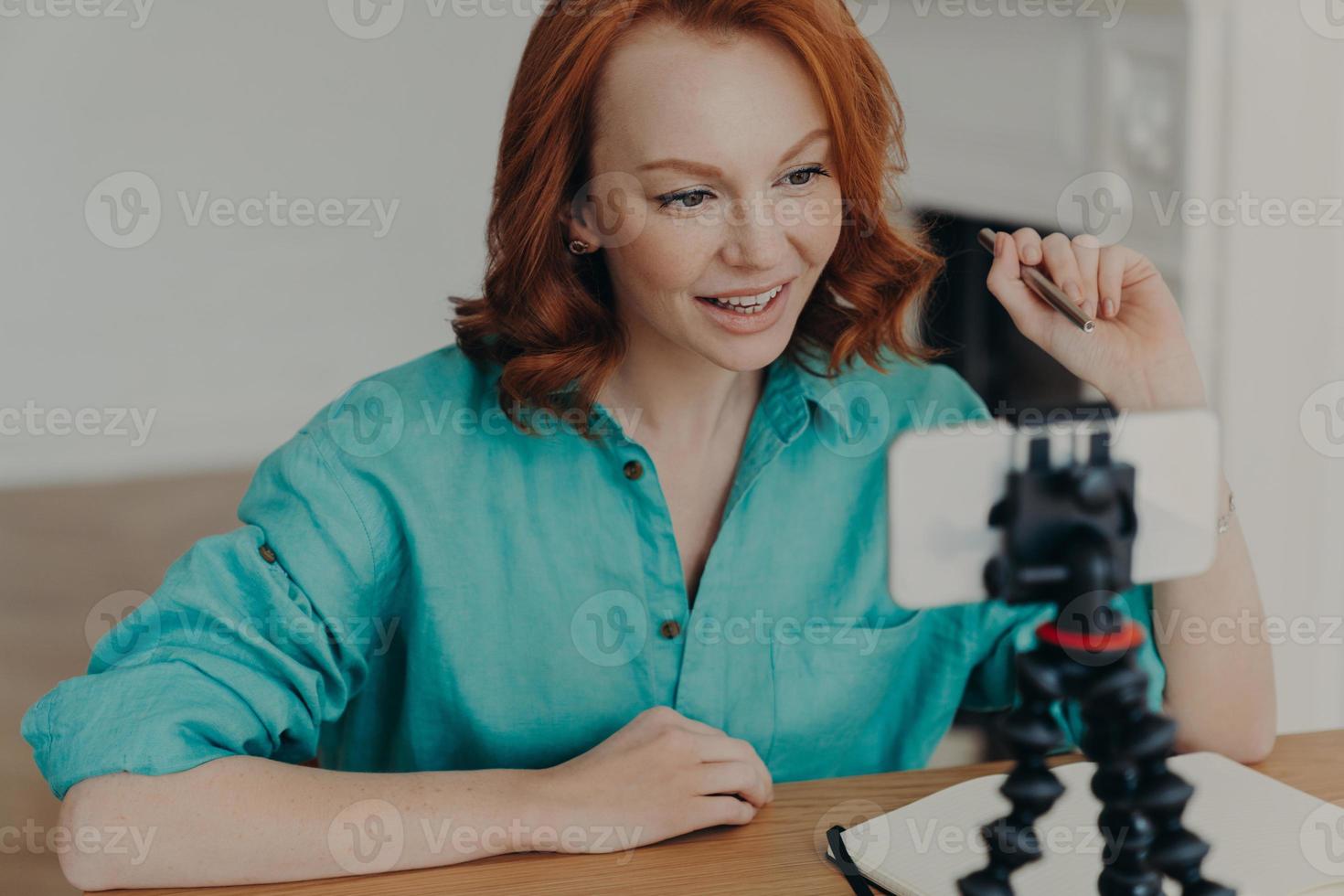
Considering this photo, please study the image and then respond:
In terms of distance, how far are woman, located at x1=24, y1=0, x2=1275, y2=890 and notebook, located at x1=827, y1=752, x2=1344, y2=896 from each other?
12cm

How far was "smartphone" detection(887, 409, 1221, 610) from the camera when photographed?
66cm

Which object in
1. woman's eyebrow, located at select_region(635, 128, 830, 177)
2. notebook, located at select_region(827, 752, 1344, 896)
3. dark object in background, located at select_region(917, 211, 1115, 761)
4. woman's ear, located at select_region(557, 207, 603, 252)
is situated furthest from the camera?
dark object in background, located at select_region(917, 211, 1115, 761)

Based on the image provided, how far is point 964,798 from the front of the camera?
1.05 meters

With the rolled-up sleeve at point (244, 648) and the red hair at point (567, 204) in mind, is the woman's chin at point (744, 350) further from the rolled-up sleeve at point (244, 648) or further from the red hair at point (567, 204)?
the rolled-up sleeve at point (244, 648)

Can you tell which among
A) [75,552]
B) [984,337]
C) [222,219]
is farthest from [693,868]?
[984,337]

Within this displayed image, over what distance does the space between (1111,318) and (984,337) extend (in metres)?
2.56

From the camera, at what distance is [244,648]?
1.09 meters

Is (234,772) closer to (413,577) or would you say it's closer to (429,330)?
(413,577)

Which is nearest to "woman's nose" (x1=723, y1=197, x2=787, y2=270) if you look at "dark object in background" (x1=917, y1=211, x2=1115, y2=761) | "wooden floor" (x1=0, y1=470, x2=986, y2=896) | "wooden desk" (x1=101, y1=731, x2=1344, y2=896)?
"wooden desk" (x1=101, y1=731, x2=1344, y2=896)

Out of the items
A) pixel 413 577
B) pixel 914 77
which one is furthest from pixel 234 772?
pixel 914 77

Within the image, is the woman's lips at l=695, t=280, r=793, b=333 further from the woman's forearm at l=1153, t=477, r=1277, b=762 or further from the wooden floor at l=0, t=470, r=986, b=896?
the wooden floor at l=0, t=470, r=986, b=896

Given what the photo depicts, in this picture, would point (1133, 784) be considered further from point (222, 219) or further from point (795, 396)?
point (222, 219)

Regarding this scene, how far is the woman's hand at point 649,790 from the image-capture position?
1.00 m

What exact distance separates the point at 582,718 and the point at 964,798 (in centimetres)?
40
